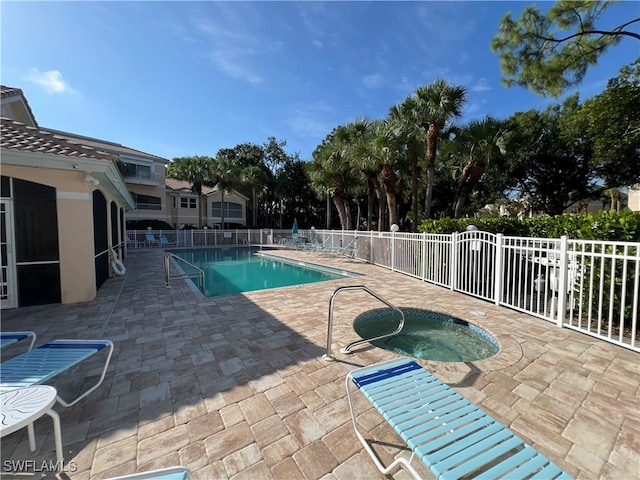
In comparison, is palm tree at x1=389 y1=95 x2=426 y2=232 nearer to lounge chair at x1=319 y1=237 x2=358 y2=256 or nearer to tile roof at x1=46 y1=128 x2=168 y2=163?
lounge chair at x1=319 y1=237 x2=358 y2=256

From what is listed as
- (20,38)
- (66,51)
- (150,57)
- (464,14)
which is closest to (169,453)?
(20,38)

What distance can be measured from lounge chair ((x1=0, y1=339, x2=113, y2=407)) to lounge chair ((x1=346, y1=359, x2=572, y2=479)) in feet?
8.61

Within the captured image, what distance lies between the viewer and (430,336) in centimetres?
483

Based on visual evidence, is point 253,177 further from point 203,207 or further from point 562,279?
point 562,279

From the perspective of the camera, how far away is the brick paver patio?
6.36ft

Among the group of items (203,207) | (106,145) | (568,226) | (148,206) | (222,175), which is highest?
(106,145)

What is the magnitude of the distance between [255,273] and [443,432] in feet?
35.6

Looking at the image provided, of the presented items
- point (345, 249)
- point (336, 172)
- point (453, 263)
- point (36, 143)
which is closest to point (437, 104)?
point (336, 172)

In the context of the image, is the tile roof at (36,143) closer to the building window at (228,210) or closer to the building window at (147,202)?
the building window at (147,202)

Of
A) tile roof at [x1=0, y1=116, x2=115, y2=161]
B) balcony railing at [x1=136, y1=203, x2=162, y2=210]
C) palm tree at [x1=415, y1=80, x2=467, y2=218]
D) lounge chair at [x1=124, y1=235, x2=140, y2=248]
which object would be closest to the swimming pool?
tile roof at [x1=0, y1=116, x2=115, y2=161]

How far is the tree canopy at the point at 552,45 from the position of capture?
9.48 m

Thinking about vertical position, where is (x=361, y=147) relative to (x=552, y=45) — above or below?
below

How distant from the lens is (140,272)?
9.82 m

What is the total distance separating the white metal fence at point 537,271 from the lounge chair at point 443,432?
127 inches
